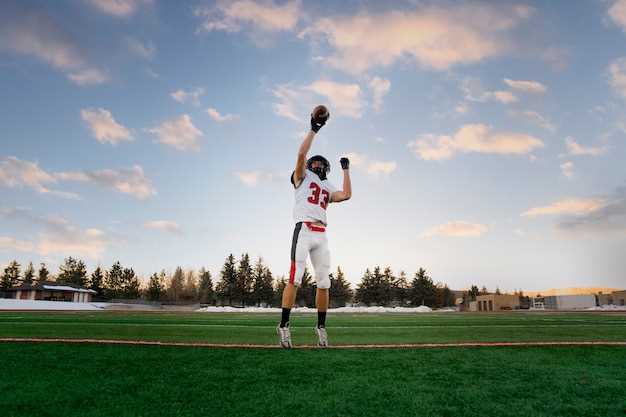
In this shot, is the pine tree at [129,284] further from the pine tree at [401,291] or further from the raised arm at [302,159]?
the raised arm at [302,159]

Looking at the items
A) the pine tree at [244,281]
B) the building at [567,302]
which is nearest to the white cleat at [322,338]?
the building at [567,302]

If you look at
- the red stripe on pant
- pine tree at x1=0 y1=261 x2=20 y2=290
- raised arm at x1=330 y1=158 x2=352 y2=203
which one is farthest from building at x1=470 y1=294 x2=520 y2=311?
pine tree at x1=0 y1=261 x2=20 y2=290

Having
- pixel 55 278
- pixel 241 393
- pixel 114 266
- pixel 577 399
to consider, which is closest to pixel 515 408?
pixel 577 399

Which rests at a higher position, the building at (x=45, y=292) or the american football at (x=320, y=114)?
the american football at (x=320, y=114)

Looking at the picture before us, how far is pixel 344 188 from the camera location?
5.75m

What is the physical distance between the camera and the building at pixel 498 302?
2603 inches

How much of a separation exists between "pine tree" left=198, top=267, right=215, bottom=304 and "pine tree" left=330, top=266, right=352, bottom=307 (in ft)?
105

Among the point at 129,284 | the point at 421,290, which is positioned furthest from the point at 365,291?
the point at 129,284

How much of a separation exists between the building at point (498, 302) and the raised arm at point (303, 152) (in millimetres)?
68197

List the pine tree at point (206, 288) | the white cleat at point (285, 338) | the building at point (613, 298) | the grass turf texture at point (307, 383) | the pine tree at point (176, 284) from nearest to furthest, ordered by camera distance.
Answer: the grass turf texture at point (307, 383), the white cleat at point (285, 338), the building at point (613, 298), the pine tree at point (206, 288), the pine tree at point (176, 284)

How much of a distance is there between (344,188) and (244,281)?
267ft

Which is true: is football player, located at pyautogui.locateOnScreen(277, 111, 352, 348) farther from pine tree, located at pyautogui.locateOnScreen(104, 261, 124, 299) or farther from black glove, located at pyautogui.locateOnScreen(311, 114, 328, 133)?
pine tree, located at pyautogui.locateOnScreen(104, 261, 124, 299)

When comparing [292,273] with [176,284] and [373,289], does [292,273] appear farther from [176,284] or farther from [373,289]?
[176,284]

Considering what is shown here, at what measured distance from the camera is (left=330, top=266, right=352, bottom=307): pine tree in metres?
88.1
